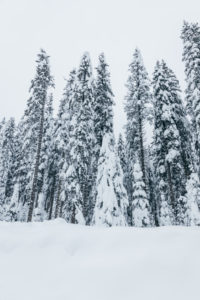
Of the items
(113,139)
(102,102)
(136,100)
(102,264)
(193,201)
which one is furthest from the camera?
(136,100)

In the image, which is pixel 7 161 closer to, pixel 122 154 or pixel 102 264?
pixel 122 154

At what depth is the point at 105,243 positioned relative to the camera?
601 cm

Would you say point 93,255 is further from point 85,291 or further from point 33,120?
point 33,120

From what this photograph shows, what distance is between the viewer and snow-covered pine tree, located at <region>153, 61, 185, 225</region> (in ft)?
69.1

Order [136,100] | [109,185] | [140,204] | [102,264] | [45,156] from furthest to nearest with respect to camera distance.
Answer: [45,156] < [136,100] < [140,204] < [109,185] < [102,264]

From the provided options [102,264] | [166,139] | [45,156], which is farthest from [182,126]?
[102,264]

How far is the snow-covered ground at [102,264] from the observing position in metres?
4.31

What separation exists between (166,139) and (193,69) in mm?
6484

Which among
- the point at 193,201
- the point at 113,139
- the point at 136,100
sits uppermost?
the point at 136,100

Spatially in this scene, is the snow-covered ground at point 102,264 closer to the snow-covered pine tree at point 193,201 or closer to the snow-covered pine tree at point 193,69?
the snow-covered pine tree at point 193,201

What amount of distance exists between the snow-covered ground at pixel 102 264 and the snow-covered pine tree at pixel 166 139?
15.4 metres

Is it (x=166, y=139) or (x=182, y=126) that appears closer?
(x=166, y=139)

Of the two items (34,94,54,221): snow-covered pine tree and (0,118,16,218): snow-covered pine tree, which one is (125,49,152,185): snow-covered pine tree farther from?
(0,118,16,218): snow-covered pine tree

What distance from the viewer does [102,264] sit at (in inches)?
205
